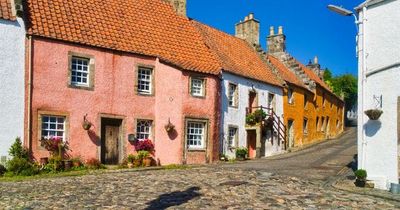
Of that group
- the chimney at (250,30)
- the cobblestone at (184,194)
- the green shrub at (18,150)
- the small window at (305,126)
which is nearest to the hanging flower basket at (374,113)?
the cobblestone at (184,194)

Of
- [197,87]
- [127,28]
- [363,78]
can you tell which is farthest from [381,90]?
[127,28]

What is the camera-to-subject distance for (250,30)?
35.9 m

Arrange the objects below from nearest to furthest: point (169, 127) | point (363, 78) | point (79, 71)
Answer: point (363, 78)
point (79, 71)
point (169, 127)

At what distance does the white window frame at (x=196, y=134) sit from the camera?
2431cm

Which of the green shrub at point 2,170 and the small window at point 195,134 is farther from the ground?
the small window at point 195,134

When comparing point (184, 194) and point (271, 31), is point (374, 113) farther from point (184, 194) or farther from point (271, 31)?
point (271, 31)

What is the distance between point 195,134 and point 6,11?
11.5 m

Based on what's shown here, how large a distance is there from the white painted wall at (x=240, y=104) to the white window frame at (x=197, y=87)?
6.75ft

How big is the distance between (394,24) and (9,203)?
13.3 metres

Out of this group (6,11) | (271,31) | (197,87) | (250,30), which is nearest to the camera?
(6,11)

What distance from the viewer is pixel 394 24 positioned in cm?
1500

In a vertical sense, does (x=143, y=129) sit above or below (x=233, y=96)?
below

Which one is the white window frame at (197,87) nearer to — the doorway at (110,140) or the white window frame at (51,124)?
the doorway at (110,140)

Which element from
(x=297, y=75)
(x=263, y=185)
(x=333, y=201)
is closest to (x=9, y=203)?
(x=263, y=185)
